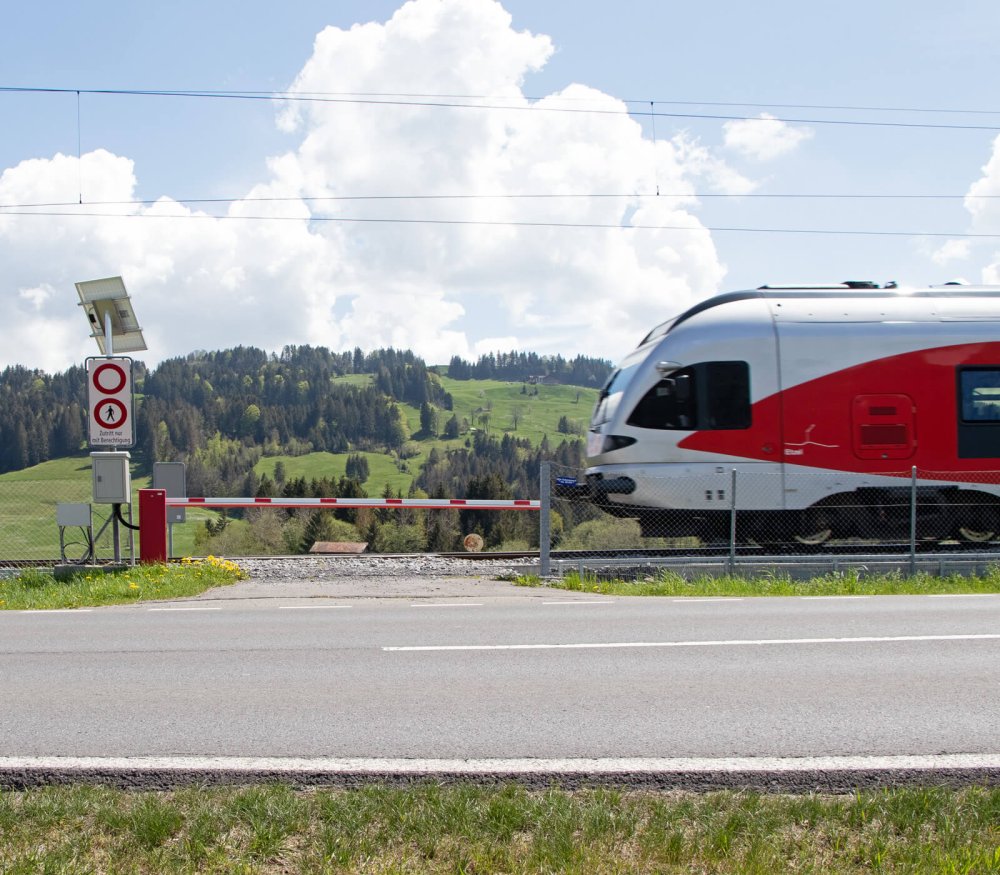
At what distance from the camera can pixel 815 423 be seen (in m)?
14.7

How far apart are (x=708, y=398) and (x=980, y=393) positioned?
13.8ft

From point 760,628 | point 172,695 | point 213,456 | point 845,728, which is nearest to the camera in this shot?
point 845,728

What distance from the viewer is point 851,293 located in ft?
49.9

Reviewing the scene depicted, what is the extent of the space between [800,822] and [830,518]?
1182cm

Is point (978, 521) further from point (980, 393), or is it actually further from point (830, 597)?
point (830, 597)

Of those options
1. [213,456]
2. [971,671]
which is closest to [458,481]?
[213,456]

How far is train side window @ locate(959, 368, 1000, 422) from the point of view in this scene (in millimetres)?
14844

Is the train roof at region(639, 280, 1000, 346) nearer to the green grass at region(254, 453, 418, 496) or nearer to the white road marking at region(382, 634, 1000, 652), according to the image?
the white road marking at region(382, 634, 1000, 652)

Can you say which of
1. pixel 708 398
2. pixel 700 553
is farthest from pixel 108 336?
pixel 700 553

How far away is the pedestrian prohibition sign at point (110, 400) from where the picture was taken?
1264 centimetres

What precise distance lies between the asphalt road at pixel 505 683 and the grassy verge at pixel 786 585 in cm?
208

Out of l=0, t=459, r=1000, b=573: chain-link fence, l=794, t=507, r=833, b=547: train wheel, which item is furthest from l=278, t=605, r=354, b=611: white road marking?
l=794, t=507, r=833, b=547: train wheel

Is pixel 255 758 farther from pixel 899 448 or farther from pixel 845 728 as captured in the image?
pixel 899 448

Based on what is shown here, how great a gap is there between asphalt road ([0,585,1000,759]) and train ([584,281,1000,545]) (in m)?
5.07
